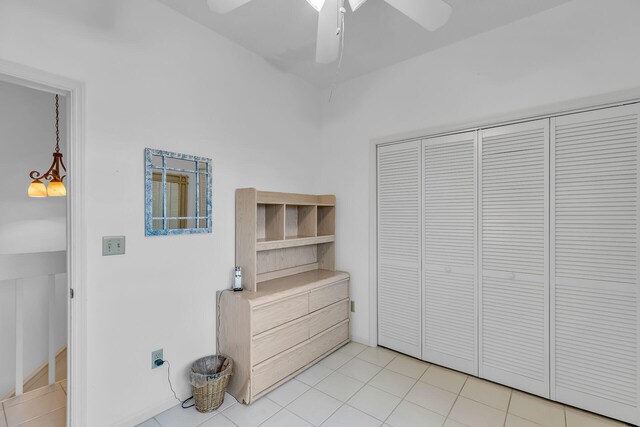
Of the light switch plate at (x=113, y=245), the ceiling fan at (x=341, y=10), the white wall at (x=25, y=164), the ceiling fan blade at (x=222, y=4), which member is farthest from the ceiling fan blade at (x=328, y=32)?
the white wall at (x=25, y=164)

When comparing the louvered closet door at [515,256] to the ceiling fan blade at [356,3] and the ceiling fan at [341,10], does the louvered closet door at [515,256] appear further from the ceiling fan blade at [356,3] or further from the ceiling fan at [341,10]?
the ceiling fan blade at [356,3]

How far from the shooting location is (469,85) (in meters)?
2.43

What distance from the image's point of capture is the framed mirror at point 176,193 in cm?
196

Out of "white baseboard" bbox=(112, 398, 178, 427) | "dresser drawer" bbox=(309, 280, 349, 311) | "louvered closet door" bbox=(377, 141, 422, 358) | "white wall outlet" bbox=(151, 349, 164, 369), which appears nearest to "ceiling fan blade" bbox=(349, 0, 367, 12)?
"louvered closet door" bbox=(377, 141, 422, 358)

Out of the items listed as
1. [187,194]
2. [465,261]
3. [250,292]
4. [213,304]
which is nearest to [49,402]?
[213,304]

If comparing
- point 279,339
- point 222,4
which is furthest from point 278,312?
point 222,4

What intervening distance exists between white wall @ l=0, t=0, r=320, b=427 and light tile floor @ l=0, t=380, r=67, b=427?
47 cm

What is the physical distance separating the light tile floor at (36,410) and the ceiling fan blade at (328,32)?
2.75 m

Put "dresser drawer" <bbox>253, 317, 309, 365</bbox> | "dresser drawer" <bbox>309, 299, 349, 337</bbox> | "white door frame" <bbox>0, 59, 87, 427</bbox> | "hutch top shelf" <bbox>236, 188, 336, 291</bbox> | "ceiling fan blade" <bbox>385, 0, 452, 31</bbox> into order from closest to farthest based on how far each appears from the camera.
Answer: "ceiling fan blade" <bbox>385, 0, 452, 31</bbox>
"white door frame" <bbox>0, 59, 87, 427</bbox>
"dresser drawer" <bbox>253, 317, 309, 365</bbox>
"hutch top shelf" <bbox>236, 188, 336, 291</bbox>
"dresser drawer" <bbox>309, 299, 349, 337</bbox>

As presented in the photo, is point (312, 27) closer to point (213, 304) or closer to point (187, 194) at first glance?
point (187, 194)

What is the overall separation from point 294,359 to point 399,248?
1.35 metres

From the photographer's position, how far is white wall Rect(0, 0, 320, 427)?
1674mm

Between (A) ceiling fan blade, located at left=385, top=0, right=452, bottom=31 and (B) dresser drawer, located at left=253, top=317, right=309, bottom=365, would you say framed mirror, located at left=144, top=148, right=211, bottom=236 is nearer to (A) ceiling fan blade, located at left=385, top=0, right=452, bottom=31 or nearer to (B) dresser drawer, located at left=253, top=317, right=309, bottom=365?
(B) dresser drawer, located at left=253, top=317, right=309, bottom=365

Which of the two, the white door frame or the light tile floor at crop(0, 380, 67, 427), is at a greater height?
the white door frame
